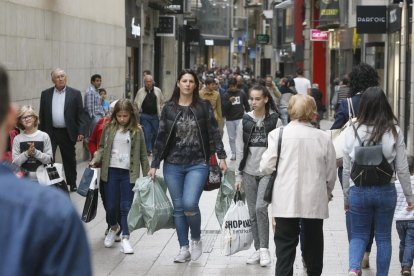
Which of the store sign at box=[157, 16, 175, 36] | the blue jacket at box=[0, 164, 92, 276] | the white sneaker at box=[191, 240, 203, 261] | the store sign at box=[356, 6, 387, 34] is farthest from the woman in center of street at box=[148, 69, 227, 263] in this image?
the store sign at box=[157, 16, 175, 36]

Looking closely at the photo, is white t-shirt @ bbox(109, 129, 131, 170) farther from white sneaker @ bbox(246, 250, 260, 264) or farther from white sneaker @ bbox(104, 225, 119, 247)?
white sneaker @ bbox(246, 250, 260, 264)

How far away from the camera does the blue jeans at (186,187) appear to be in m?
8.75

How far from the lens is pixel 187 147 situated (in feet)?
28.8

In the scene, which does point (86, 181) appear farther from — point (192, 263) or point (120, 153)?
point (192, 263)

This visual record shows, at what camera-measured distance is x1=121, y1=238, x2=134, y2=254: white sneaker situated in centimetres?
948

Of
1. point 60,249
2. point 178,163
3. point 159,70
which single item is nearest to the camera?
point 60,249

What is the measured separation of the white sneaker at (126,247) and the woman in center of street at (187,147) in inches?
30.2

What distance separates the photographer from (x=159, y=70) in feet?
130

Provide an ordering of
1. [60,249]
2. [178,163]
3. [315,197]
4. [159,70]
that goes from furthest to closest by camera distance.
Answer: [159,70], [178,163], [315,197], [60,249]

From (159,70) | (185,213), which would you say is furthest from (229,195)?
(159,70)

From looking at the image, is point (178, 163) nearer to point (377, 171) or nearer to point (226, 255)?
point (226, 255)

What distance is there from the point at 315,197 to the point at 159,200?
2.31 meters

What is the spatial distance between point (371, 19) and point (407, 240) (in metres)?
18.2

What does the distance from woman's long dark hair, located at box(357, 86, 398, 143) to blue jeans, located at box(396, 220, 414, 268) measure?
47.9 inches
